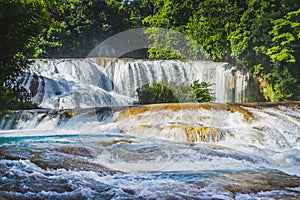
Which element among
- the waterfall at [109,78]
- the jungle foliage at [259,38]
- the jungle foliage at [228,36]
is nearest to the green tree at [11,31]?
the jungle foliage at [228,36]

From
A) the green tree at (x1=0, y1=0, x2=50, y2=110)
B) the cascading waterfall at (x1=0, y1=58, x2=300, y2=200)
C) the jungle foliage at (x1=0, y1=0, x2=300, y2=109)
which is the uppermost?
the jungle foliage at (x1=0, y1=0, x2=300, y2=109)

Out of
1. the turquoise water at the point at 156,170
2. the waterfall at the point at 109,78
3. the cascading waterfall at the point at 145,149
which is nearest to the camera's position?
the turquoise water at the point at 156,170

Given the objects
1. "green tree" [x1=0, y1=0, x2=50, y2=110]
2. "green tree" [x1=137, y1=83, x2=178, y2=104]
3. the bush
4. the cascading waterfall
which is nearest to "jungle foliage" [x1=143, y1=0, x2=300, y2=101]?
the bush

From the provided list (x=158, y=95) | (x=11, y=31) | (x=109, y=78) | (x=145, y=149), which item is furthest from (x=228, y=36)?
(x=11, y=31)

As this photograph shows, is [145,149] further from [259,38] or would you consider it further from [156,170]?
[259,38]

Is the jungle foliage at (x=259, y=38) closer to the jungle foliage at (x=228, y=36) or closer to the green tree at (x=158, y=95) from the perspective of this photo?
the jungle foliage at (x=228, y=36)

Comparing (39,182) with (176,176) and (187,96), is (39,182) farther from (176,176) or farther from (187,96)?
(187,96)

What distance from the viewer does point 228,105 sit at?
9.50 m

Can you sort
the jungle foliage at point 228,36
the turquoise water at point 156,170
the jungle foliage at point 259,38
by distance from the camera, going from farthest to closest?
the jungle foliage at point 228,36, the jungle foliage at point 259,38, the turquoise water at point 156,170

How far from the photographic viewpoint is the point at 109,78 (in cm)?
1819

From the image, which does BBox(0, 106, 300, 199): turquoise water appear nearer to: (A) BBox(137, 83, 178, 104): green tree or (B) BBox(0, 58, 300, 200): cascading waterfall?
(B) BBox(0, 58, 300, 200): cascading waterfall

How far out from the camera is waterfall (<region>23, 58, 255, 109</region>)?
15695 millimetres

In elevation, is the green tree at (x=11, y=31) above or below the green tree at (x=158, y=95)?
above

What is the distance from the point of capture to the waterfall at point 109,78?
1570 cm
